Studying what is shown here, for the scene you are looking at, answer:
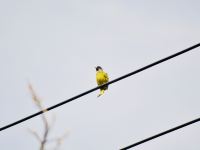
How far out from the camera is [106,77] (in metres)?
10.5

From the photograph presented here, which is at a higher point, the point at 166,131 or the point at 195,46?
the point at 195,46

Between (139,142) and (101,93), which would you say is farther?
(101,93)

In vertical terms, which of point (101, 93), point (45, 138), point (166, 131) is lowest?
point (166, 131)

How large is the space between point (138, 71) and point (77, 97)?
707mm

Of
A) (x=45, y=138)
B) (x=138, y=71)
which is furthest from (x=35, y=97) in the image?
(x=138, y=71)

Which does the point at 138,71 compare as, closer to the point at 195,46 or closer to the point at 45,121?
the point at 195,46

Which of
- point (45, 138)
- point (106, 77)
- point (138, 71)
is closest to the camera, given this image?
point (45, 138)

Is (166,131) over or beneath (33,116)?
beneath

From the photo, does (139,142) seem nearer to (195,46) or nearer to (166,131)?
(166,131)

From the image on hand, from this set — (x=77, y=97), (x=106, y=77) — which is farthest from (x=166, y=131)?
(x=106, y=77)

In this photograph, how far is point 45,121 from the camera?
190 inches

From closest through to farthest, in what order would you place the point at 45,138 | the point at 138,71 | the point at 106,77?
the point at 45,138 → the point at 138,71 → the point at 106,77

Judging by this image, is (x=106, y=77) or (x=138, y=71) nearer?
(x=138, y=71)

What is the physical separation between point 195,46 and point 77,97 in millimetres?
1339
